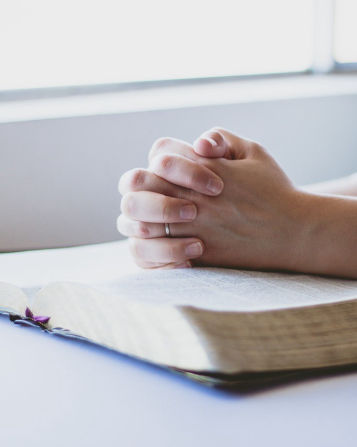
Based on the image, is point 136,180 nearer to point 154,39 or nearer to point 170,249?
point 170,249

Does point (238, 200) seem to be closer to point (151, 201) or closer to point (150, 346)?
point (151, 201)

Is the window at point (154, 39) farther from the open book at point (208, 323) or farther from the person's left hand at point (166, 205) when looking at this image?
the open book at point (208, 323)

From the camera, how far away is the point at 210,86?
4.22 ft

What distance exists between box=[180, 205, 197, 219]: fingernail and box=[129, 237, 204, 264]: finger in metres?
0.02

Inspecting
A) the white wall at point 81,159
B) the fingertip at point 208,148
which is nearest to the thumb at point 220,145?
the fingertip at point 208,148

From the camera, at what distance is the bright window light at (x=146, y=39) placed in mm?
1092

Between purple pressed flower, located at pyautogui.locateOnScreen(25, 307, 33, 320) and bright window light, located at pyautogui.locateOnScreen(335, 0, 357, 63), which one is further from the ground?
bright window light, located at pyautogui.locateOnScreen(335, 0, 357, 63)

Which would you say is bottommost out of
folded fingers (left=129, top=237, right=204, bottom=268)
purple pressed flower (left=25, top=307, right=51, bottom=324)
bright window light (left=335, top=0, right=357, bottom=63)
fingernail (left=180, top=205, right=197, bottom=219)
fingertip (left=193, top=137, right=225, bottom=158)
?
purple pressed flower (left=25, top=307, right=51, bottom=324)

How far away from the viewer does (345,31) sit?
1521mm

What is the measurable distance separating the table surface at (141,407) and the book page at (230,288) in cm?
5

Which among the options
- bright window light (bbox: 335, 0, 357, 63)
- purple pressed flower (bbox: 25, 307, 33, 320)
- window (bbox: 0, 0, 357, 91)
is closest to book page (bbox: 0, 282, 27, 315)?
purple pressed flower (bbox: 25, 307, 33, 320)

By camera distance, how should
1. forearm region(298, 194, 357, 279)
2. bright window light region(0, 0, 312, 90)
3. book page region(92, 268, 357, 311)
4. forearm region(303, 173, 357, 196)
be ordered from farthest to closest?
bright window light region(0, 0, 312, 90)
forearm region(303, 173, 357, 196)
forearm region(298, 194, 357, 279)
book page region(92, 268, 357, 311)

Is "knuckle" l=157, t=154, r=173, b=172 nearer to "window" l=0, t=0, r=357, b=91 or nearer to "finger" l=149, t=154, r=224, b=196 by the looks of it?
"finger" l=149, t=154, r=224, b=196

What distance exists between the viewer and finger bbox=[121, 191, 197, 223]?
0.59m
